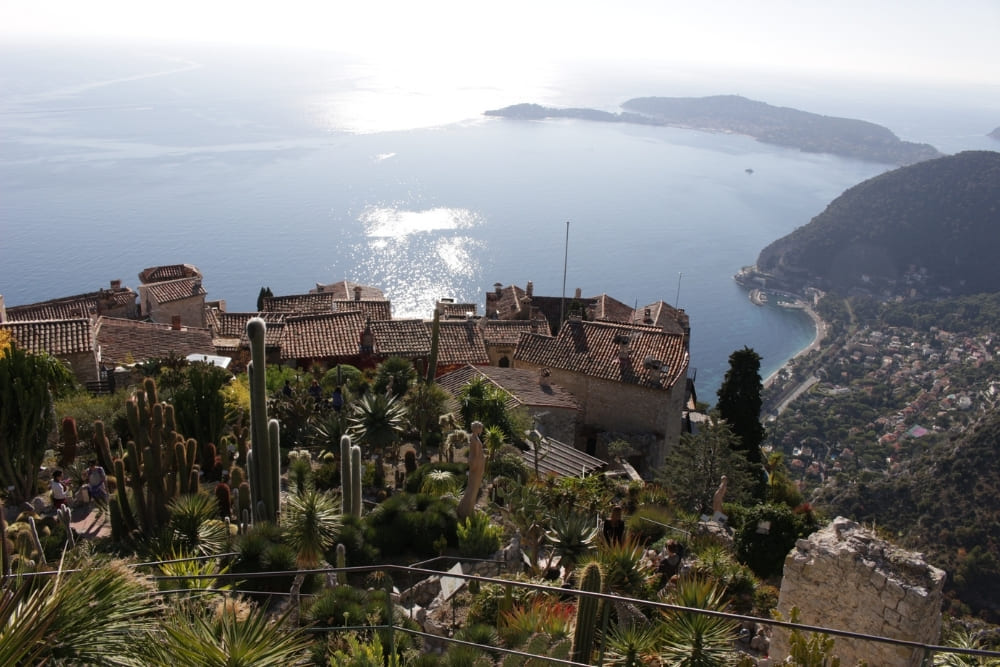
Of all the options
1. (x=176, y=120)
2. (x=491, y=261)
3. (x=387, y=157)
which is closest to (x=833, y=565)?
(x=491, y=261)

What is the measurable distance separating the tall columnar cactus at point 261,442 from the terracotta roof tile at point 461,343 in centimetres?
1684

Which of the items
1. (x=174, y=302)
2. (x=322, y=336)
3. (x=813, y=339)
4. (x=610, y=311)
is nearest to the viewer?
(x=322, y=336)

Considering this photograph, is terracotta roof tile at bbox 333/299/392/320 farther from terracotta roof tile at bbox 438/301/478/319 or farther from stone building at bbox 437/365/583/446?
stone building at bbox 437/365/583/446

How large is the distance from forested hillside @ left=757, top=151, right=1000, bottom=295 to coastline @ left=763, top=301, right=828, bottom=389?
311 inches

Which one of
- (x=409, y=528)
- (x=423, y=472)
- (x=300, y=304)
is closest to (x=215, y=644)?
(x=409, y=528)

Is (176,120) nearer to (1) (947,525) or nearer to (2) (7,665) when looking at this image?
(1) (947,525)

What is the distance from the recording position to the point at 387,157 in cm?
16800

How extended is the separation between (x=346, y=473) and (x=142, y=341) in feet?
54.7

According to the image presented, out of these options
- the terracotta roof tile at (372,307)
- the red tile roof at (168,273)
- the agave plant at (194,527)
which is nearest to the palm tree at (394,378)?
the agave plant at (194,527)

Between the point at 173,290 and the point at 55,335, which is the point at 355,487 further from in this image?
the point at 173,290

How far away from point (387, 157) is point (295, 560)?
164 m

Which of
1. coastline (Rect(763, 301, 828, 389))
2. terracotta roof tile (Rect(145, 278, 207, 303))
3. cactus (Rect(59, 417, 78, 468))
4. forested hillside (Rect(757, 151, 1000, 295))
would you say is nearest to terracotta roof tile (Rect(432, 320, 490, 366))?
terracotta roof tile (Rect(145, 278, 207, 303))

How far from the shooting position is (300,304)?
38156 mm

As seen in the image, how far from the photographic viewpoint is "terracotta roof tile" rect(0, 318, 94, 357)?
70.8ft
